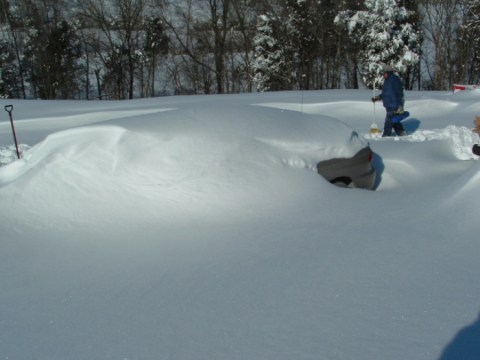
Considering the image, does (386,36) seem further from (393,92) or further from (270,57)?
(393,92)

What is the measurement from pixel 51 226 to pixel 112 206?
503 mm

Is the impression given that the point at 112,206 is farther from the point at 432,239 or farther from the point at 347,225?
the point at 432,239

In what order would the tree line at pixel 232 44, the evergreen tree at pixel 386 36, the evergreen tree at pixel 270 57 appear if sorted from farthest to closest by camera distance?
the evergreen tree at pixel 270 57
the tree line at pixel 232 44
the evergreen tree at pixel 386 36

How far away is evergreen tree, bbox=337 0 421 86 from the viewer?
28.4m

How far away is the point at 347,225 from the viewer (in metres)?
3.71

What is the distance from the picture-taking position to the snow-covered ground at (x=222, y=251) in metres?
2.30

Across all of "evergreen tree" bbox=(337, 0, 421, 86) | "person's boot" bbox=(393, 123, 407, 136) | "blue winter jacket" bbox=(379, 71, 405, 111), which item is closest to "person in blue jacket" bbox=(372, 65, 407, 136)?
"blue winter jacket" bbox=(379, 71, 405, 111)

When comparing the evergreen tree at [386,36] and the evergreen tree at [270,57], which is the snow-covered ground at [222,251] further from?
the evergreen tree at [270,57]

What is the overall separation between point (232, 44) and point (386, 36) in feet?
47.8

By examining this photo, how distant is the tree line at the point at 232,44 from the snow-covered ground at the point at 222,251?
27459mm

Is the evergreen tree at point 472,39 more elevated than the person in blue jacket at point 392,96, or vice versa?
the evergreen tree at point 472,39

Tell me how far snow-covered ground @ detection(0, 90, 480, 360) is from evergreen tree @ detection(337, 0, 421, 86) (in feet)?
85.6

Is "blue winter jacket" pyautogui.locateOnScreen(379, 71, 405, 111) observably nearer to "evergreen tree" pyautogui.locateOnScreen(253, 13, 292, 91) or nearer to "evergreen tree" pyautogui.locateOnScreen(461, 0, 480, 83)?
"evergreen tree" pyautogui.locateOnScreen(253, 13, 292, 91)

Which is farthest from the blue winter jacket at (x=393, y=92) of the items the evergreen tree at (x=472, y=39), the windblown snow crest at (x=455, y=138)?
the evergreen tree at (x=472, y=39)
